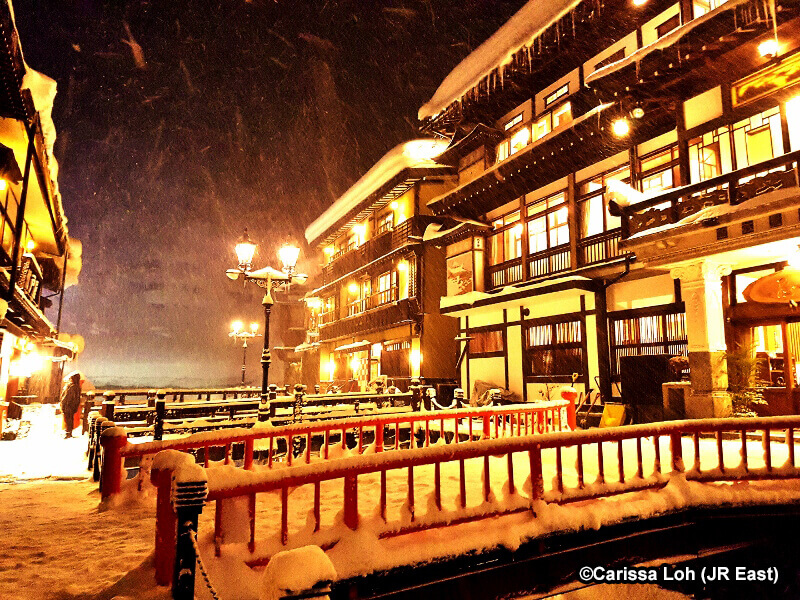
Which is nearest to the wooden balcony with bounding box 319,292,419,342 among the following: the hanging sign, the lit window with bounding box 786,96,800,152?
the hanging sign

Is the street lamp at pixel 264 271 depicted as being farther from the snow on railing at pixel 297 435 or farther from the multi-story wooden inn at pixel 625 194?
the multi-story wooden inn at pixel 625 194

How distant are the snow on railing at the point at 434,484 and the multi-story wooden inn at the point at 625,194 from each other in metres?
5.11

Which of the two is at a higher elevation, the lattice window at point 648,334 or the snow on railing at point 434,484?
the lattice window at point 648,334

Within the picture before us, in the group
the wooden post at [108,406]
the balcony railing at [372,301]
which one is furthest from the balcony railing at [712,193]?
the balcony railing at [372,301]

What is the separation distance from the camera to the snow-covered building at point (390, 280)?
960 inches

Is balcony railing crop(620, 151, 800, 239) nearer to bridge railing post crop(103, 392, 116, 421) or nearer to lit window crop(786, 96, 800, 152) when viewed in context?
lit window crop(786, 96, 800, 152)

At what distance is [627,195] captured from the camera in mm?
13773

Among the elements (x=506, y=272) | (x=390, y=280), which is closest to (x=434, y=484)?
(x=506, y=272)

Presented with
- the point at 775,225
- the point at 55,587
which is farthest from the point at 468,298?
the point at 55,587

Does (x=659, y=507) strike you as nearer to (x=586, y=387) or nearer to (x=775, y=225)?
(x=775, y=225)

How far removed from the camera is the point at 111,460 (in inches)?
286

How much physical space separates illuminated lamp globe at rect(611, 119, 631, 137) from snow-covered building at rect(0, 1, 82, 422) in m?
15.0

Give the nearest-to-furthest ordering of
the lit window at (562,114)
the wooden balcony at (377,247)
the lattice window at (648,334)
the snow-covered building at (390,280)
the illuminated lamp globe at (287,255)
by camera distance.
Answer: the illuminated lamp globe at (287,255) < the lattice window at (648,334) < the lit window at (562,114) < the snow-covered building at (390,280) < the wooden balcony at (377,247)

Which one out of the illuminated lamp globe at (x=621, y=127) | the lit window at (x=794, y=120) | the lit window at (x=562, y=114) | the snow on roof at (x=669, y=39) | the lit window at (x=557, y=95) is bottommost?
the lit window at (x=794, y=120)
